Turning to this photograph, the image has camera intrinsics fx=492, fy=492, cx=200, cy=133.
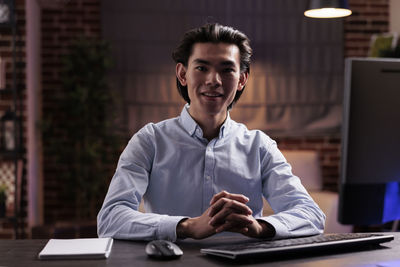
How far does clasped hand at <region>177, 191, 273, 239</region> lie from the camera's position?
4.23 ft

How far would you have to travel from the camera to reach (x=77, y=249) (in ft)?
3.79

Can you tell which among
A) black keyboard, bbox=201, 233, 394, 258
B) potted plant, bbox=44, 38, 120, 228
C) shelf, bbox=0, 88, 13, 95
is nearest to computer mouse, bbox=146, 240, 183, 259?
black keyboard, bbox=201, 233, 394, 258

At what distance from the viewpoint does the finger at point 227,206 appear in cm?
129

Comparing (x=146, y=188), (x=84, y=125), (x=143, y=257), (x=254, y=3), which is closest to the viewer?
(x=143, y=257)

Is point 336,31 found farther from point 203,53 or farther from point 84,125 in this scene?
point 203,53

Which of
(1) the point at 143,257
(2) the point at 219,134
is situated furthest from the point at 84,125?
(1) the point at 143,257

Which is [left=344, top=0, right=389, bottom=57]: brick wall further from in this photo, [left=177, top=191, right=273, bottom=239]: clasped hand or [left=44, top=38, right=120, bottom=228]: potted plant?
[left=177, top=191, right=273, bottom=239]: clasped hand

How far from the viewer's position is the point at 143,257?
114 centimetres

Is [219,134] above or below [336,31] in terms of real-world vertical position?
below

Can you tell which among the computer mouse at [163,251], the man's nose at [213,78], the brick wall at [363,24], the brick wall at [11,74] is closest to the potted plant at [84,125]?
the brick wall at [11,74]

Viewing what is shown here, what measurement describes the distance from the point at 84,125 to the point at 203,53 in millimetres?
2953

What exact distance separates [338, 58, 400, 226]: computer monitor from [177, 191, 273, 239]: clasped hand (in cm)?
32

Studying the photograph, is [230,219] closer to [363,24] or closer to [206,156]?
[206,156]

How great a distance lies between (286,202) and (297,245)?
488 millimetres
